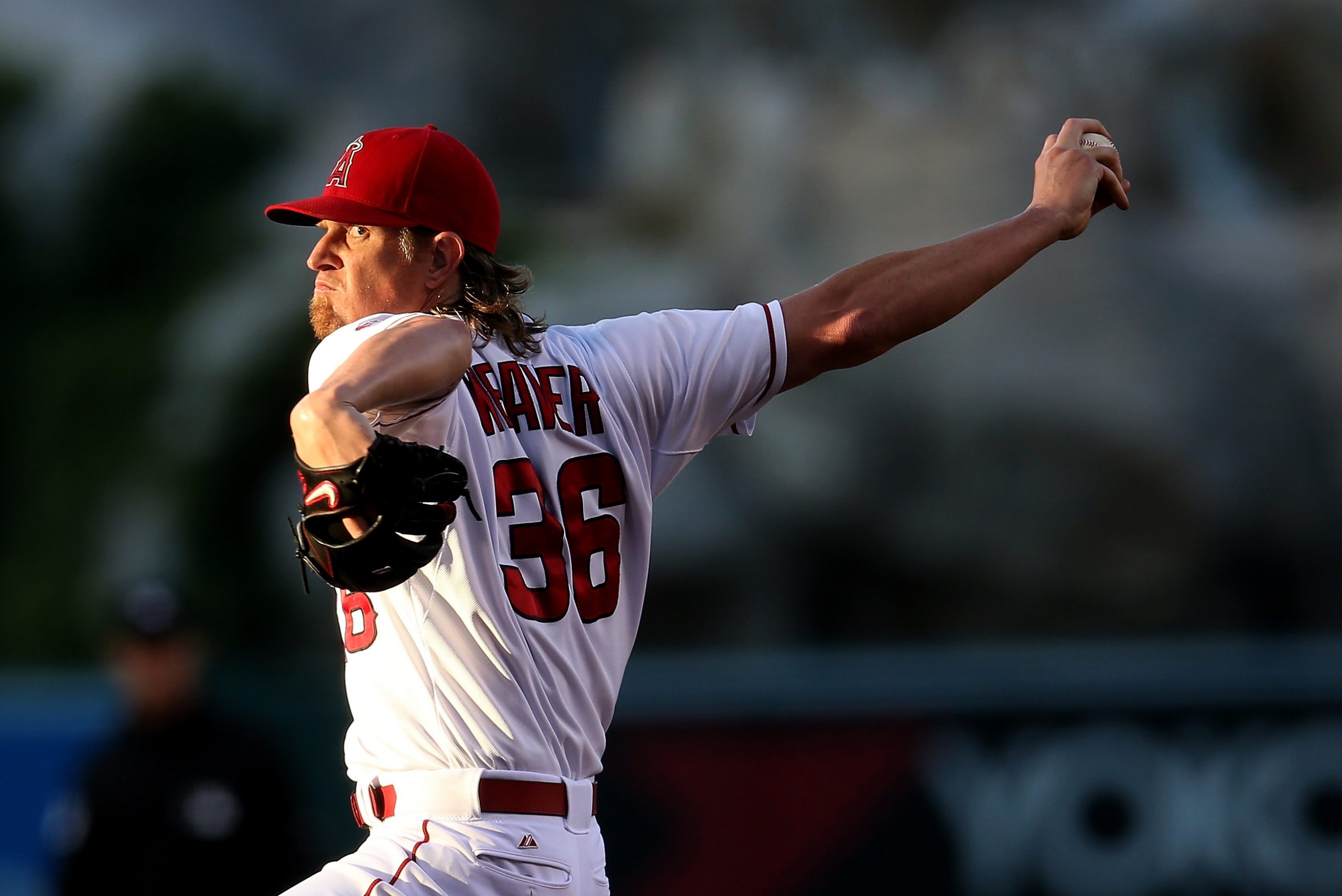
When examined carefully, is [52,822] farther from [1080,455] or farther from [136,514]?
[1080,455]

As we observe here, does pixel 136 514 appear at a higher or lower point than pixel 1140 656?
higher

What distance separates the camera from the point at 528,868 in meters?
2.48

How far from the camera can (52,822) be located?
20.4 feet

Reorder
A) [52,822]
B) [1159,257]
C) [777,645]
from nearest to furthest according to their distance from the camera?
[52,822]
[777,645]
[1159,257]

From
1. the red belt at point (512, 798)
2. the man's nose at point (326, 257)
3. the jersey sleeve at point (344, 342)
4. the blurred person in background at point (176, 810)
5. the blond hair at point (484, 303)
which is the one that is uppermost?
the man's nose at point (326, 257)

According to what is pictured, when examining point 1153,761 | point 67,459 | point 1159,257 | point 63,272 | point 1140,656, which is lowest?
point 1153,761

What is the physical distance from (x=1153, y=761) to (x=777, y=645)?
3352 millimetres

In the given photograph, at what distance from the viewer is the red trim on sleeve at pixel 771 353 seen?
2879 millimetres

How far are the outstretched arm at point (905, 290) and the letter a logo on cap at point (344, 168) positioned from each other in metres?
0.86

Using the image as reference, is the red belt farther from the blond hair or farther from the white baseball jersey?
the blond hair

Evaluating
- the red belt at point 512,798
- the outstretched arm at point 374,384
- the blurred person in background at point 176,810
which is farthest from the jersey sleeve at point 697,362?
the blurred person in background at point 176,810

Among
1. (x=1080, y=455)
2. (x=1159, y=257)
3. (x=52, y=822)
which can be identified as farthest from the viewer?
(x=1159, y=257)

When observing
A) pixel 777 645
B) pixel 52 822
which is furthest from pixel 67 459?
pixel 777 645

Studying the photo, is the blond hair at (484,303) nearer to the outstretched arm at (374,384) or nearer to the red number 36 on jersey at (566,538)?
the red number 36 on jersey at (566,538)
